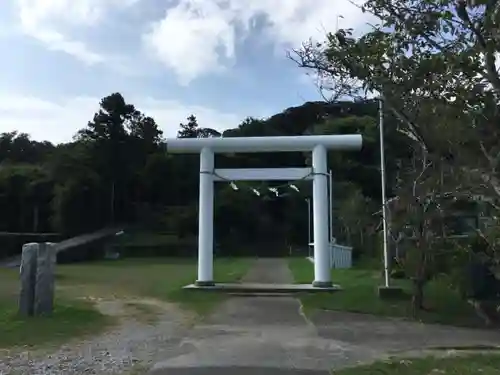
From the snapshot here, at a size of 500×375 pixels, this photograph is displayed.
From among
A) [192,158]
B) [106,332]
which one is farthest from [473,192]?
[192,158]

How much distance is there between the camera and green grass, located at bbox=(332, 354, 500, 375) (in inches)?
255

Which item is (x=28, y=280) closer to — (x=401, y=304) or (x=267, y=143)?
(x=267, y=143)

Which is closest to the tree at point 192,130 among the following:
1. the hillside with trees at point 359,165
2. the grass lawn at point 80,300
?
the hillside with trees at point 359,165

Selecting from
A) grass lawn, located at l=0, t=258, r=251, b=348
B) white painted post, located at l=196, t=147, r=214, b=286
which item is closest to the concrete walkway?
grass lawn, located at l=0, t=258, r=251, b=348

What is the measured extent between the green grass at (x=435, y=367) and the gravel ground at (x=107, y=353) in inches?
94.4

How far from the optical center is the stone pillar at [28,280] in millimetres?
10898

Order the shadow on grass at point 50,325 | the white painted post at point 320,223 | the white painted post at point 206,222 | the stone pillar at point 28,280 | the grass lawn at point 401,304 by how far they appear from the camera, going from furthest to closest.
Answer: the white painted post at point 206,222, the white painted post at point 320,223, the grass lawn at point 401,304, the stone pillar at point 28,280, the shadow on grass at point 50,325

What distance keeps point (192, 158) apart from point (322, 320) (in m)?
37.2

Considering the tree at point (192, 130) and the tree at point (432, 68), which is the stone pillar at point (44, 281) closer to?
the tree at point (432, 68)

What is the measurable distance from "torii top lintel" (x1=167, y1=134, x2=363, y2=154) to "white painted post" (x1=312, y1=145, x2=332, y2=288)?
0.79ft

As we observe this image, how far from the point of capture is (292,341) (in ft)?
28.9

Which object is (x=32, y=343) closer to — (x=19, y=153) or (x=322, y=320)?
(x=322, y=320)

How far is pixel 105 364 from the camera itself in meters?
7.07

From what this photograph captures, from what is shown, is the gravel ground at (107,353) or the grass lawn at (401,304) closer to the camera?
the gravel ground at (107,353)
